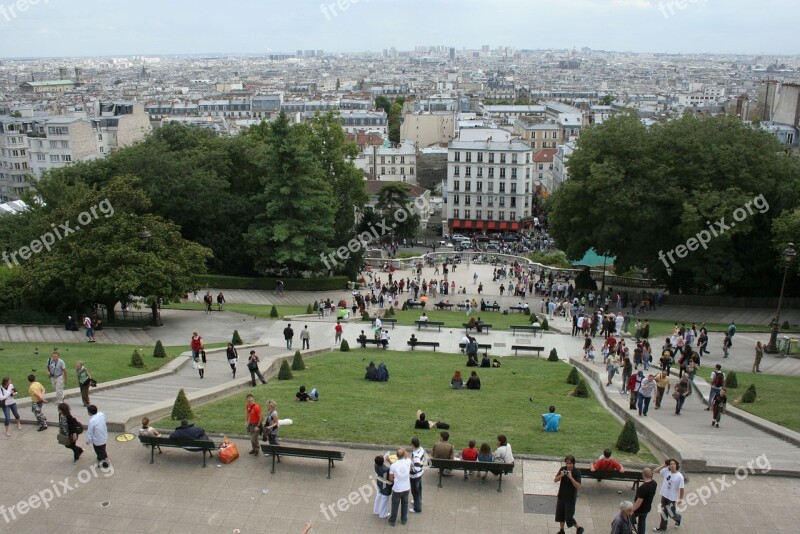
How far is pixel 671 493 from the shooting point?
13.5 metres

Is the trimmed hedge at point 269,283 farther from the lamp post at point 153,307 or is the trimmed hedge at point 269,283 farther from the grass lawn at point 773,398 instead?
the grass lawn at point 773,398

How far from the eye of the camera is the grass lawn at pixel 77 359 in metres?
23.0

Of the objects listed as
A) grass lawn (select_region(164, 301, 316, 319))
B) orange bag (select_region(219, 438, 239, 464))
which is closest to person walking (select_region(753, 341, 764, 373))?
orange bag (select_region(219, 438, 239, 464))

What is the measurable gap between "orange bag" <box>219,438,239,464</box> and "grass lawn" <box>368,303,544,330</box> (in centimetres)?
2105

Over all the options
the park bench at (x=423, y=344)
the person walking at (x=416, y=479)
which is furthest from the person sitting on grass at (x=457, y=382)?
the person walking at (x=416, y=479)

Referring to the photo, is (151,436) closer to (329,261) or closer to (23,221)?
(329,261)

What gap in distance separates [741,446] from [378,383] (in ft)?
35.0

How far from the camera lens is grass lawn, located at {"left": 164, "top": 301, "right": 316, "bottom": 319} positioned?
38.4m

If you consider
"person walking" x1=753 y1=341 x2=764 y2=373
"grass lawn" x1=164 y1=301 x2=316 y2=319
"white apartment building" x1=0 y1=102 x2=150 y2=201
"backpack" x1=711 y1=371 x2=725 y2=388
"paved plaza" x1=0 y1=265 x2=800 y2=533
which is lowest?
"grass lawn" x1=164 y1=301 x2=316 y2=319

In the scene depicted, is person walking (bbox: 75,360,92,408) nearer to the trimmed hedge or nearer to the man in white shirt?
the man in white shirt

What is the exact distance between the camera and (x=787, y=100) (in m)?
102

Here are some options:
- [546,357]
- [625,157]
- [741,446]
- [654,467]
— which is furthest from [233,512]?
[625,157]

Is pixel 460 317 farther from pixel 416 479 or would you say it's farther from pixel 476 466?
pixel 416 479

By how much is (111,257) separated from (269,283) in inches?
645
